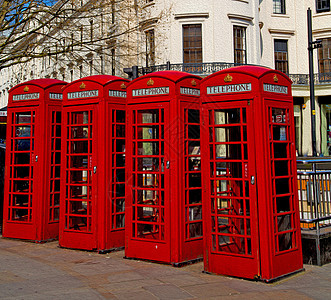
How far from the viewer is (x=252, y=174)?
230 inches

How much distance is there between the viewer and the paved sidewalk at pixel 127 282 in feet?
17.2

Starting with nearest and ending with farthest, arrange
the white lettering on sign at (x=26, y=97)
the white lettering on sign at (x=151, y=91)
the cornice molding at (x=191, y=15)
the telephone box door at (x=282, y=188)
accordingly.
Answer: the telephone box door at (x=282, y=188), the white lettering on sign at (x=151, y=91), the white lettering on sign at (x=26, y=97), the cornice molding at (x=191, y=15)

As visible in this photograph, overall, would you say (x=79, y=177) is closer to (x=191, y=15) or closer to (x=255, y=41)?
(x=191, y=15)

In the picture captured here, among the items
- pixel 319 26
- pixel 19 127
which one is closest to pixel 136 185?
pixel 19 127

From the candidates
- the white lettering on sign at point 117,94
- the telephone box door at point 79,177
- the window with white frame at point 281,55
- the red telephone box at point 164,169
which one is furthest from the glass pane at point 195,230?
the window with white frame at point 281,55

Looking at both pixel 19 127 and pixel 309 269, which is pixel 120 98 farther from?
pixel 309 269

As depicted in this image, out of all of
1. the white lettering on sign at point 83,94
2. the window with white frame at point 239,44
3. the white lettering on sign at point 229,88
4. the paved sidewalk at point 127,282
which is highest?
the window with white frame at point 239,44

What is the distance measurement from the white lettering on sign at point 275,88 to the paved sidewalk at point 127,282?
8.95ft

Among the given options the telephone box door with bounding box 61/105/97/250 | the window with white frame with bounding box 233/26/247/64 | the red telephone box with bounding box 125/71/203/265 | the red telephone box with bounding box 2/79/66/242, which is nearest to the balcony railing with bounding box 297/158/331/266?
the red telephone box with bounding box 125/71/203/265

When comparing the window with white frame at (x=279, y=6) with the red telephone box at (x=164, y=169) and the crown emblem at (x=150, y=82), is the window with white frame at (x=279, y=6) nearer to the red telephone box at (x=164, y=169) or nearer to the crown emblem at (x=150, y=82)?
the red telephone box at (x=164, y=169)

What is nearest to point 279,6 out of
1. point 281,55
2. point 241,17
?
point 281,55

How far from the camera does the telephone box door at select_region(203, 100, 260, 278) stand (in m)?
5.86

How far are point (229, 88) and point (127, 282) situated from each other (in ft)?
10.3

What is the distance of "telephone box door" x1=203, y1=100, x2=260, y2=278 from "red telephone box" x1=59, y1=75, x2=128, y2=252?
213 centimetres
